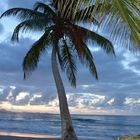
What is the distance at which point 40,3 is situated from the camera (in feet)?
67.4

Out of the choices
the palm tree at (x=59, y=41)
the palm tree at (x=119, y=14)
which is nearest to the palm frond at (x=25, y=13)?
the palm tree at (x=59, y=41)

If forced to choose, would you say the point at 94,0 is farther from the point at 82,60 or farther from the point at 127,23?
the point at 82,60

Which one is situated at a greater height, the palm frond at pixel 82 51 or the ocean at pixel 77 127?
the palm frond at pixel 82 51

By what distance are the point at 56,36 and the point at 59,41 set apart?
29.2 inches

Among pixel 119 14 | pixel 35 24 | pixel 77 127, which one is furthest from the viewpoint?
pixel 77 127

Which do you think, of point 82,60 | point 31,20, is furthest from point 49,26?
point 82,60

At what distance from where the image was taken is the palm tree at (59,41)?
19516 mm

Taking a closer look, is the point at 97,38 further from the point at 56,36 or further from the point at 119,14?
the point at 119,14

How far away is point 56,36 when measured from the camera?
1994 cm

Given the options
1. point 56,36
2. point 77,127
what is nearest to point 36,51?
point 56,36

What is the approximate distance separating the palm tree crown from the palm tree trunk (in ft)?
2.52

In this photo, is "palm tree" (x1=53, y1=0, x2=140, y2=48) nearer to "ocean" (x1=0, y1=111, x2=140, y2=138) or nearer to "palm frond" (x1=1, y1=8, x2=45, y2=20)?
"palm frond" (x1=1, y1=8, x2=45, y2=20)

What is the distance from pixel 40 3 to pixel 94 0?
1568 centimetres

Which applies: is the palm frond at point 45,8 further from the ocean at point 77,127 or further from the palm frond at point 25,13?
the ocean at point 77,127
